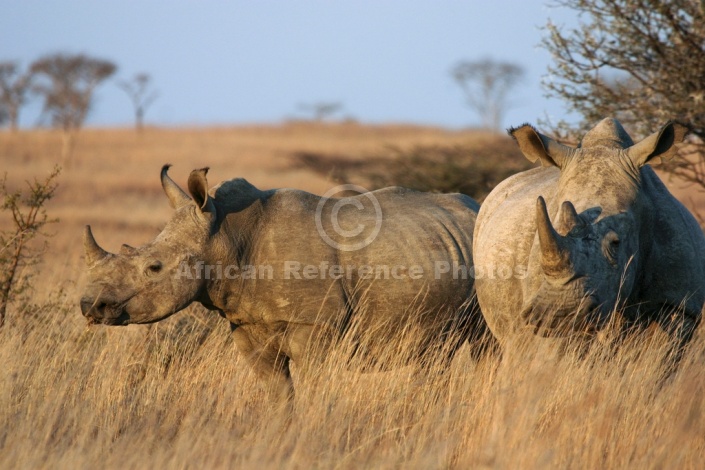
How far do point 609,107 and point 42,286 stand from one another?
18.5ft

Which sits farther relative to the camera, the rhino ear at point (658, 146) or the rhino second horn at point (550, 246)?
the rhino ear at point (658, 146)

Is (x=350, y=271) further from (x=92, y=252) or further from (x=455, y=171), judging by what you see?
(x=455, y=171)

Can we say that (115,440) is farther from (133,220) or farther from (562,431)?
(133,220)

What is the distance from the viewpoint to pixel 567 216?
470 cm

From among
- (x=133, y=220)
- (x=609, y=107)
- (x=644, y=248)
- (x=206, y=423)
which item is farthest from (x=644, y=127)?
(x=133, y=220)

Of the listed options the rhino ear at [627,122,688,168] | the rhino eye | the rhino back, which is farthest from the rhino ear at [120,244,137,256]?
the rhino ear at [627,122,688,168]

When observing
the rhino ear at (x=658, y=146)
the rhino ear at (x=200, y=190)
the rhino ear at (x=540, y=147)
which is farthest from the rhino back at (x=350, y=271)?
the rhino ear at (x=658, y=146)

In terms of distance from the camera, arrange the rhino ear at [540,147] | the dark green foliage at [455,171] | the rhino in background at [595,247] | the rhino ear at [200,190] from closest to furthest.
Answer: the rhino in background at [595,247] → the rhino ear at [540,147] → the rhino ear at [200,190] → the dark green foliage at [455,171]

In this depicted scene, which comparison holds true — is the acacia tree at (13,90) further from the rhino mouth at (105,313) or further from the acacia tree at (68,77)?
the rhino mouth at (105,313)

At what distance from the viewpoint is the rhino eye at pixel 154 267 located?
594 cm

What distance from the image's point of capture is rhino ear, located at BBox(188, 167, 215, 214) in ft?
19.3

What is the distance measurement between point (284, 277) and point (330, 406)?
950 millimetres

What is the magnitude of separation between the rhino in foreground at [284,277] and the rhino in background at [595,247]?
0.46 meters

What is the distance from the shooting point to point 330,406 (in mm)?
5367
